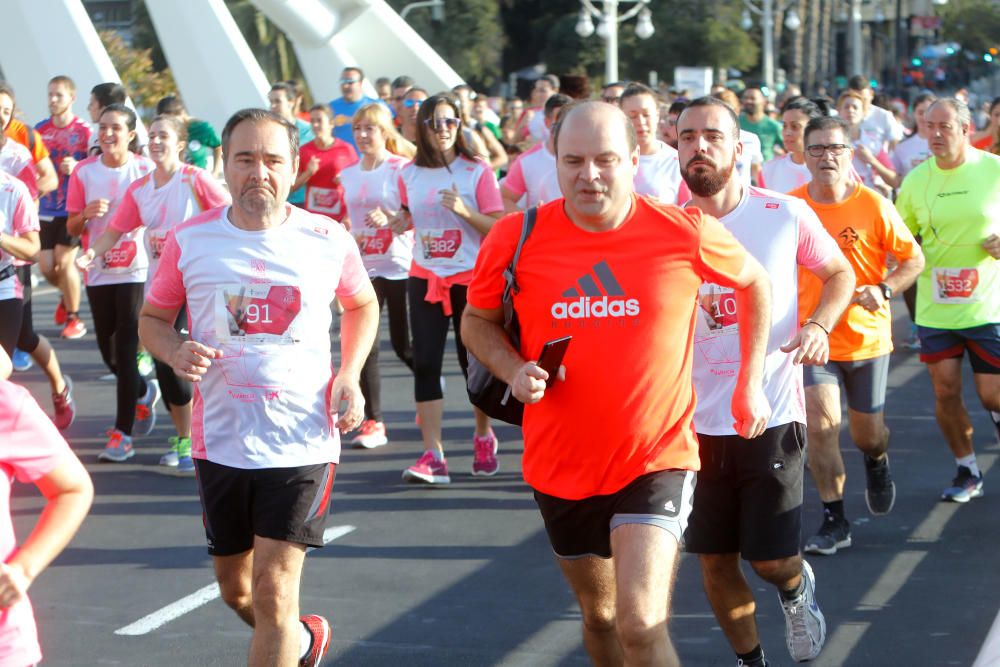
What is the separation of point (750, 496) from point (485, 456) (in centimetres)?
368

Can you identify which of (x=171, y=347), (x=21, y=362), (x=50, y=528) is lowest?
(x=21, y=362)

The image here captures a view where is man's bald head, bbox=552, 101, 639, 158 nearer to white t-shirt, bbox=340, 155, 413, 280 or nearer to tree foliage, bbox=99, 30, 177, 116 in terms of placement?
white t-shirt, bbox=340, 155, 413, 280

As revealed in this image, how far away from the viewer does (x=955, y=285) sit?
7.77 metres

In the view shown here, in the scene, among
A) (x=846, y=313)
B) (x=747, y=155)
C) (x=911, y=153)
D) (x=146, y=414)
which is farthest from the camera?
(x=911, y=153)

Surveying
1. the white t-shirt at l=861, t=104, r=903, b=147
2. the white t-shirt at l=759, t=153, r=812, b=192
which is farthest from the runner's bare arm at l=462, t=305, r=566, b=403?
the white t-shirt at l=861, t=104, r=903, b=147

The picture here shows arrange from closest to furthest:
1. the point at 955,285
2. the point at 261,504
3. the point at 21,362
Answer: the point at 261,504 → the point at 955,285 → the point at 21,362

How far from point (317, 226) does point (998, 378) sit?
4.28 m

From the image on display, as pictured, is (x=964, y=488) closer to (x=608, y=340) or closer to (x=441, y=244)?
(x=441, y=244)

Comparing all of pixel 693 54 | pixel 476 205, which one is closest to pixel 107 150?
pixel 476 205

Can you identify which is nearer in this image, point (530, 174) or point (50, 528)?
point (50, 528)

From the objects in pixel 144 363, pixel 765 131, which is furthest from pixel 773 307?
pixel 765 131

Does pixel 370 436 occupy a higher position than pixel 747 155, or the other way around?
pixel 747 155

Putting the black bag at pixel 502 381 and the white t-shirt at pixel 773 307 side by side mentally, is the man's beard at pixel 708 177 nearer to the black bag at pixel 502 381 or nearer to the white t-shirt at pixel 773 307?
the white t-shirt at pixel 773 307

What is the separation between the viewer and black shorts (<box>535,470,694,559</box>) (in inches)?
167
